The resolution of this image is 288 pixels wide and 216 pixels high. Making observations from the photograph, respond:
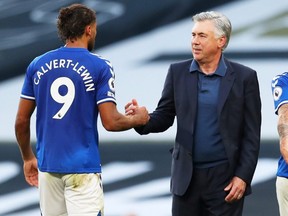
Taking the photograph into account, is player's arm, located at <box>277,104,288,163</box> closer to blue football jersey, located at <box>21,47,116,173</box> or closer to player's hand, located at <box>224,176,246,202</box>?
player's hand, located at <box>224,176,246,202</box>

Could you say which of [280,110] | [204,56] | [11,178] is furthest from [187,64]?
[11,178]

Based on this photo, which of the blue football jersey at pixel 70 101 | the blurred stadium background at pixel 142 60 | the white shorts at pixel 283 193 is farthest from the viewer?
the blurred stadium background at pixel 142 60

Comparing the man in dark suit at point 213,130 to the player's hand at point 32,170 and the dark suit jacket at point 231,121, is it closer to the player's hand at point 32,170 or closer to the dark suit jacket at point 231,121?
the dark suit jacket at point 231,121

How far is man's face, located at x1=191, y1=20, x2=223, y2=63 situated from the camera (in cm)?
552

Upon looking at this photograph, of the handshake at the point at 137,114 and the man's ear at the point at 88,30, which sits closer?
the man's ear at the point at 88,30

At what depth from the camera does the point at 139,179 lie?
7.96m

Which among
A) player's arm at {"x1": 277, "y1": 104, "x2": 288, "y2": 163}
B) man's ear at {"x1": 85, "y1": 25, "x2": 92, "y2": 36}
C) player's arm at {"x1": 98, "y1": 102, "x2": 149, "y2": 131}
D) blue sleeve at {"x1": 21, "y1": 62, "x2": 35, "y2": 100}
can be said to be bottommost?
player's arm at {"x1": 277, "y1": 104, "x2": 288, "y2": 163}

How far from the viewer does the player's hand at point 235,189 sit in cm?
546

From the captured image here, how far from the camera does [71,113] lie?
207 inches

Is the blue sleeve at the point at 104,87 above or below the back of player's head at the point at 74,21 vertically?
below

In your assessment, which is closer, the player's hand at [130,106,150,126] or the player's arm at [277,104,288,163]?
the player's arm at [277,104,288,163]

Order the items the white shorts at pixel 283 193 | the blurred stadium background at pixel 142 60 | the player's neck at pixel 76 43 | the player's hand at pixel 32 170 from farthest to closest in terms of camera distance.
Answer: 1. the blurred stadium background at pixel 142 60
2. the player's hand at pixel 32 170
3. the white shorts at pixel 283 193
4. the player's neck at pixel 76 43

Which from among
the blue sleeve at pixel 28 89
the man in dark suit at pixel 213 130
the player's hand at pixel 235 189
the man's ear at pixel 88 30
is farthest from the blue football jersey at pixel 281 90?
the blue sleeve at pixel 28 89

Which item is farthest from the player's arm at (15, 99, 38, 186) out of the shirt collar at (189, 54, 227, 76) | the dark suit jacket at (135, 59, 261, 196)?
the shirt collar at (189, 54, 227, 76)
